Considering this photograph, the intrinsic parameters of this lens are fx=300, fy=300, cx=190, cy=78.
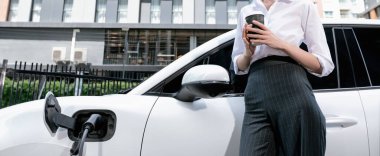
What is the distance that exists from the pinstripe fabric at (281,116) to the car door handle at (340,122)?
1.19 ft

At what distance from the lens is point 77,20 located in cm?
2631

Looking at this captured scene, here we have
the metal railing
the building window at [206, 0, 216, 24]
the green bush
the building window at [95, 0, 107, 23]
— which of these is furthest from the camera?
the building window at [206, 0, 216, 24]

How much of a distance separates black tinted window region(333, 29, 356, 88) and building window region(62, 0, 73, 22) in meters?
27.6

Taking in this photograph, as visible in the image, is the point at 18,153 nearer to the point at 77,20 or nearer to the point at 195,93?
the point at 195,93

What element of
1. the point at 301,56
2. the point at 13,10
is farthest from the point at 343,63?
the point at 13,10

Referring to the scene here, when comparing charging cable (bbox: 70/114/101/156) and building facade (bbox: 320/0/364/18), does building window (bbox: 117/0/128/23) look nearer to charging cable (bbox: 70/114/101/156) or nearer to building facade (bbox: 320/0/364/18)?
building facade (bbox: 320/0/364/18)

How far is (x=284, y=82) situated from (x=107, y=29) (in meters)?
25.5

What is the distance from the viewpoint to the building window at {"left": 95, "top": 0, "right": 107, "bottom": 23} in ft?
88.0

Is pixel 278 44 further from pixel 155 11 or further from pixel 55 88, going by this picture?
pixel 155 11

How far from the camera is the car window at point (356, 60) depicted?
1.80 meters

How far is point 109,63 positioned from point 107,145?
80.0 feet

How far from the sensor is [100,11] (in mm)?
26984

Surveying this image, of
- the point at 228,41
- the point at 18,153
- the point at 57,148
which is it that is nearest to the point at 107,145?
the point at 57,148

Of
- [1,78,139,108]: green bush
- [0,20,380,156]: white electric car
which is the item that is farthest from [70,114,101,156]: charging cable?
[1,78,139,108]: green bush
